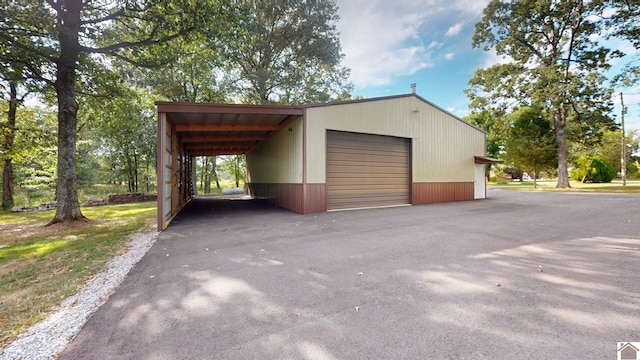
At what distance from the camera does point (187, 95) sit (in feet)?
53.1

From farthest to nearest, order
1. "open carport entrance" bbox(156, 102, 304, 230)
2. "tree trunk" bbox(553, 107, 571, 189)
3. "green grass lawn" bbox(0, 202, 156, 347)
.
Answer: "tree trunk" bbox(553, 107, 571, 189) → "open carport entrance" bbox(156, 102, 304, 230) → "green grass lawn" bbox(0, 202, 156, 347)

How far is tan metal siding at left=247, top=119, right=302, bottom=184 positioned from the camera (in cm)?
847

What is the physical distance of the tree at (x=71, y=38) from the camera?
20.6 feet

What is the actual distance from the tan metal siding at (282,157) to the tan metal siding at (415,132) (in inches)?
24.1

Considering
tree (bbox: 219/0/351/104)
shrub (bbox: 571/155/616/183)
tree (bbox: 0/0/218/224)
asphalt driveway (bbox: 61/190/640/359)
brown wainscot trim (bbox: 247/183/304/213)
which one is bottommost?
asphalt driveway (bbox: 61/190/640/359)

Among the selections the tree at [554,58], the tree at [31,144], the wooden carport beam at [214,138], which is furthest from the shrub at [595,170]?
the tree at [31,144]

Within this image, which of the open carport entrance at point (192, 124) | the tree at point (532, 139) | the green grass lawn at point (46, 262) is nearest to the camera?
the green grass lawn at point (46, 262)

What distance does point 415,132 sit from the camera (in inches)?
405

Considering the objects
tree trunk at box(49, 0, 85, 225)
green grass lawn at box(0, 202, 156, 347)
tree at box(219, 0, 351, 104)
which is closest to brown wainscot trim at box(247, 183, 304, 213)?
green grass lawn at box(0, 202, 156, 347)

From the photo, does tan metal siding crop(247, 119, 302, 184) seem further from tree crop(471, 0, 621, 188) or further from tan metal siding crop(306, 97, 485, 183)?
tree crop(471, 0, 621, 188)

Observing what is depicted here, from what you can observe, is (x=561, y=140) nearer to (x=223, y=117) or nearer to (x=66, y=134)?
(x=223, y=117)

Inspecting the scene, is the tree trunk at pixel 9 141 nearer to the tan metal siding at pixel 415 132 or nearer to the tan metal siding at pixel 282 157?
the tan metal siding at pixel 282 157

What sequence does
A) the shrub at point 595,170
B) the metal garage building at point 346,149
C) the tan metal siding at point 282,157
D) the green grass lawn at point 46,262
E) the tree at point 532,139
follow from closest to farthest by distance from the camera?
1. the green grass lawn at point 46,262
2. the metal garage building at point 346,149
3. the tan metal siding at point 282,157
4. the tree at point 532,139
5. the shrub at point 595,170

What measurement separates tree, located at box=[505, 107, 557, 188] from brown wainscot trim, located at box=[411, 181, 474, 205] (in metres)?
12.0
